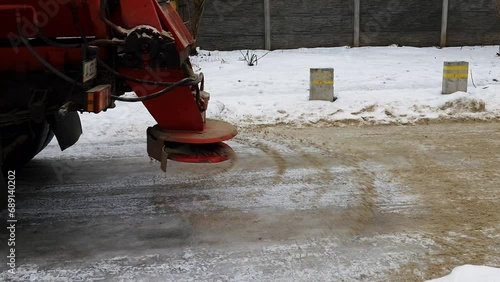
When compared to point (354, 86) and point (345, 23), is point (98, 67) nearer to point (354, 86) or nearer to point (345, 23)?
point (354, 86)

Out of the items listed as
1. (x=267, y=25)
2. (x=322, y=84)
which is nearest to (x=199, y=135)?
(x=322, y=84)

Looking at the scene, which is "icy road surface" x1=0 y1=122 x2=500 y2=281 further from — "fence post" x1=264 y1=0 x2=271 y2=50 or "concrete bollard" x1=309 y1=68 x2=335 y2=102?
"fence post" x1=264 y1=0 x2=271 y2=50

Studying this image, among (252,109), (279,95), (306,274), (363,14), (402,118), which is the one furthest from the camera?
(363,14)

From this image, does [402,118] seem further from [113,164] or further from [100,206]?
[100,206]

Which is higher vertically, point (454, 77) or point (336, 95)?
point (454, 77)

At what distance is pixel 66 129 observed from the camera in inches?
218

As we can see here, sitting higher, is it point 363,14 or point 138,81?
point 363,14

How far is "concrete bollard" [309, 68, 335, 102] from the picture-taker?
952cm

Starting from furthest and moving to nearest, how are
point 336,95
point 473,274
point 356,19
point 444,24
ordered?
point 444,24 < point 356,19 < point 336,95 < point 473,274

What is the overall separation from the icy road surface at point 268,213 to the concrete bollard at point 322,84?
7.44 ft

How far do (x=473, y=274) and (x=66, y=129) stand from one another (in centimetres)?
381

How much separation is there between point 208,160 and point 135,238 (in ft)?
2.78

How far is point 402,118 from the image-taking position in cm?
862

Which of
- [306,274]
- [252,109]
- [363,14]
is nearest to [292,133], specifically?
[252,109]
